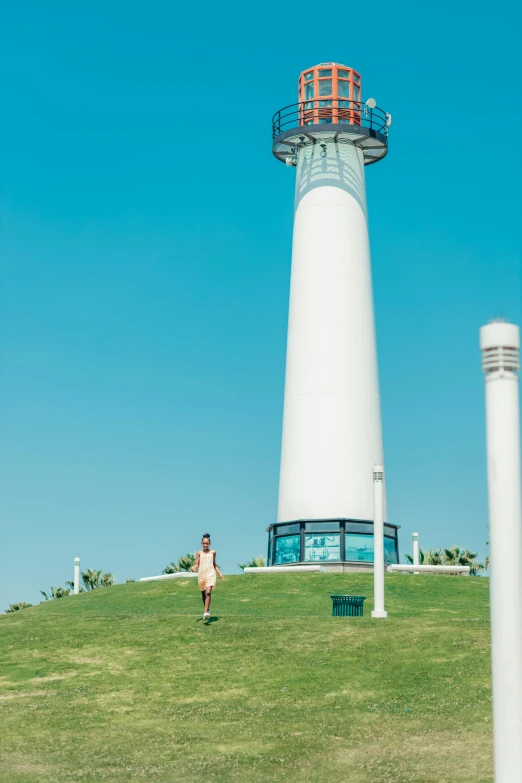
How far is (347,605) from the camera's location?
104 ft

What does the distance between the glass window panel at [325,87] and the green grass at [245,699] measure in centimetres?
3099

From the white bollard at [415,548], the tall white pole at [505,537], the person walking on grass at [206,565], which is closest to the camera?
the tall white pole at [505,537]

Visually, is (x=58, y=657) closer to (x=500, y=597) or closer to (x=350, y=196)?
(x=500, y=597)

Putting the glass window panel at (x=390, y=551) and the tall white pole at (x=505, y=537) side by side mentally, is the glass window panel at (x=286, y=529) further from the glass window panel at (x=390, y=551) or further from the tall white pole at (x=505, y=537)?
the tall white pole at (x=505, y=537)

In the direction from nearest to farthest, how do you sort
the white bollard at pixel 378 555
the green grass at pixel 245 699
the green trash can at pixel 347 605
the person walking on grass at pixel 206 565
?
1. the green grass at pixel 245 699
2. the person walking on grass at pixel 206 565
3. the green trash can at pixel 347 605
4. the white bollard at pixel 378 555

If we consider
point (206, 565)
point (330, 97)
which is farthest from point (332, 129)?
point (206, 565)

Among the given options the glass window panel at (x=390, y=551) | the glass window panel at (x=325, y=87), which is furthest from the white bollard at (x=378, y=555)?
the glass window panel at (x=325, y=87)

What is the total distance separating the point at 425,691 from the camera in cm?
2188

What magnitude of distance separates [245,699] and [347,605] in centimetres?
979

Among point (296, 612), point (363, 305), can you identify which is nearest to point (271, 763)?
point (296, 612)

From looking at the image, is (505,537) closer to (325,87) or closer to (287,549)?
(287,549)

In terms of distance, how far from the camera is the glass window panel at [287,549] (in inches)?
1956

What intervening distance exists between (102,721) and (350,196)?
35633 mm

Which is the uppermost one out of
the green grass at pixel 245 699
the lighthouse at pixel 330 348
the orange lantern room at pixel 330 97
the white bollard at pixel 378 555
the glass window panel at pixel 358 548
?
the orange lantern room at pixel 330 97
